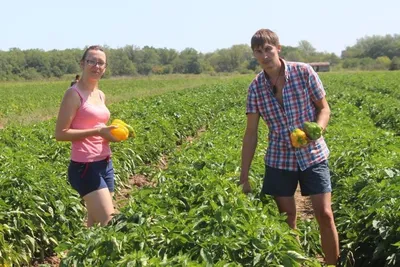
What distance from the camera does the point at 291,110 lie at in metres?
4.38

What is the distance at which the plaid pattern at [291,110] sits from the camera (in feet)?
14.3

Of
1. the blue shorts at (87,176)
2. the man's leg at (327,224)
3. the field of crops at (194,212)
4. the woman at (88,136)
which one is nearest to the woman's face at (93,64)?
the woman at (88,136)

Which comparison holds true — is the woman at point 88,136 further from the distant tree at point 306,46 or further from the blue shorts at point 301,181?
the distant tree at point 306,46

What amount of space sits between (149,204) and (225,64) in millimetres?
120729

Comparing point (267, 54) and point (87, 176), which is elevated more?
point (267, 54)

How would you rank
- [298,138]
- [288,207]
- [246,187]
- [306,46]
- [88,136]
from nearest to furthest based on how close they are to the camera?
[298,138]
[88,136]
[288,207]
[246,187]
[306,46]

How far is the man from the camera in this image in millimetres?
4344

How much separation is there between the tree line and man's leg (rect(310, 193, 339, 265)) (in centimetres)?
6594

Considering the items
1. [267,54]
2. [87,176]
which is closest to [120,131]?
[87,176]

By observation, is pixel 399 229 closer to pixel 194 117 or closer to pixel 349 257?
pixel 349 257

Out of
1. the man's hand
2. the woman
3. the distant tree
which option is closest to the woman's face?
the woman

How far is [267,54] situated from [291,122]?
586 millimetres

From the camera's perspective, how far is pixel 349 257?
202 inches

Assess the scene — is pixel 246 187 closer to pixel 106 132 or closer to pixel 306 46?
pixel 106 132
